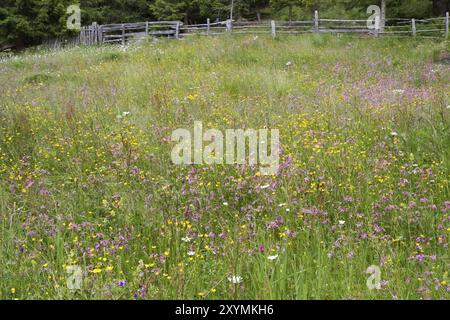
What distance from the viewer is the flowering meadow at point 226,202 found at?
3010 mm

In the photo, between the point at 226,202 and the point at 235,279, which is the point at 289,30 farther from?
the point at 235,279

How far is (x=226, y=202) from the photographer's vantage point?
13.3 ft

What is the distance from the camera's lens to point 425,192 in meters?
4.11

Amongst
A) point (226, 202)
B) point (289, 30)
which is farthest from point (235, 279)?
point (289, 30)

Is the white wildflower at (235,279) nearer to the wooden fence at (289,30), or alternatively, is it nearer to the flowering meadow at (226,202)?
the flowering meadow at (226,202)

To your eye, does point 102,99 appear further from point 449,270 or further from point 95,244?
point 449,270

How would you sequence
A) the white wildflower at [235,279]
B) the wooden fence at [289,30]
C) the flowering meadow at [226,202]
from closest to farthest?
the white wildflower at [235,279] < the flowering meadow at [226,202] < the wooden fence at [289,30]

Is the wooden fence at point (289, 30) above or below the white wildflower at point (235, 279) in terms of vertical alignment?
above

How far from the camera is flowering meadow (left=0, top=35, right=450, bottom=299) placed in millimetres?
3010

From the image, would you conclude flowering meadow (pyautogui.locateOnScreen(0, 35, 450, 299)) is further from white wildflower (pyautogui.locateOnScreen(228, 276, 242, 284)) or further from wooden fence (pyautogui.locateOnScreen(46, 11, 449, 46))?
wooden fence (pyautogui.locateOnScreen(46, 11, 449, 46))

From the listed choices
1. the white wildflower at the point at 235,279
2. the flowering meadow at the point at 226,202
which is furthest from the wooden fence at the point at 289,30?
the white wildflower at the point at 235,279

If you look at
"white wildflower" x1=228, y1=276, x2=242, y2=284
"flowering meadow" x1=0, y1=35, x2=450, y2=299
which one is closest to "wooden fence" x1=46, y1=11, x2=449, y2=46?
"flowering meadow" x1=0, y1=35, x2=450, y2=299

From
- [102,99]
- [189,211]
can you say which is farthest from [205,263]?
[102,99]
